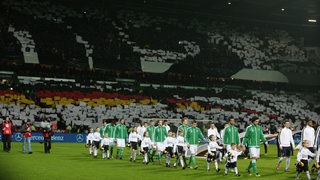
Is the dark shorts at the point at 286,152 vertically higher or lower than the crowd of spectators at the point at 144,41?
lower

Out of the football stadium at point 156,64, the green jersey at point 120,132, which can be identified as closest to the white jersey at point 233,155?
the green jersey at point 120,132

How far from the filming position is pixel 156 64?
5788 cm

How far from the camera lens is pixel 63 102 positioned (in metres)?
48.7

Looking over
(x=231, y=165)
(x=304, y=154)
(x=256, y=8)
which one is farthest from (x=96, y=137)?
(x=256, y=8)

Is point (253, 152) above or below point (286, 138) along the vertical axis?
below

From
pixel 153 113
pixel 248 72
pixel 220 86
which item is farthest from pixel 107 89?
pixel 248 72

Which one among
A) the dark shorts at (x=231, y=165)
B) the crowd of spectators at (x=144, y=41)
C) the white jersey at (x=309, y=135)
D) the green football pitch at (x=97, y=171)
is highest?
the crowd of spectators at (x=144, y=41)

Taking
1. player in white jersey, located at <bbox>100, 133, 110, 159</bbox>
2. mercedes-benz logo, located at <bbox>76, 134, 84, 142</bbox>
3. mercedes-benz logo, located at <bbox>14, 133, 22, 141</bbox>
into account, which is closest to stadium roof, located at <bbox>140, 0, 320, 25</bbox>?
mercedes-benz logo, located at <bbox>76, 134, 84, 142</bbox>

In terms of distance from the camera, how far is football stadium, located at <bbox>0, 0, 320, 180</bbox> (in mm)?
48312

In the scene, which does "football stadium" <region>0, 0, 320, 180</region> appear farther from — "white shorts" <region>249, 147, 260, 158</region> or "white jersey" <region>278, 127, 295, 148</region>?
"white shorts" <region>249, 147, 260, 158</region>

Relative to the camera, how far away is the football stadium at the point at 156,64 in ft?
159

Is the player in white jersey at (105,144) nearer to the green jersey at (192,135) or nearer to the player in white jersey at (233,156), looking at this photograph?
the green jersey at (192,135)

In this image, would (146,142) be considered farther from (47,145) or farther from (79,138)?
(79,138)

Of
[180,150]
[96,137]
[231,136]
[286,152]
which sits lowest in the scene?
[286,152]
